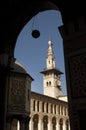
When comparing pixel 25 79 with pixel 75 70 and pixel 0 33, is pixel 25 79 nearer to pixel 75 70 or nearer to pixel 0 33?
pixel 0 33

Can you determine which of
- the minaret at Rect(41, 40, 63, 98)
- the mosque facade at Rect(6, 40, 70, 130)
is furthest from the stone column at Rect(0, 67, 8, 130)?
the minaret at Rect(41, 40, 63, 98)

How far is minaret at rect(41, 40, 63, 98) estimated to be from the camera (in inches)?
2124

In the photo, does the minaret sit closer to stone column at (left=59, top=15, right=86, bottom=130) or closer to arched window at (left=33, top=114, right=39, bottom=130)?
arched window at (left=33, top=114, right=39, bottom=130)

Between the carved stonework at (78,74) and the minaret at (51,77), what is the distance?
1939 inches

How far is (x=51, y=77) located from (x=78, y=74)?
163 ft

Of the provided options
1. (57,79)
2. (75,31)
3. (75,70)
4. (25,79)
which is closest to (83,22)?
(75,31)

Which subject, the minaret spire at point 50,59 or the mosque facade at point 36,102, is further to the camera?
the minaret spire at point 50,59

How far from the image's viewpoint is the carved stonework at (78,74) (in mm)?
4125

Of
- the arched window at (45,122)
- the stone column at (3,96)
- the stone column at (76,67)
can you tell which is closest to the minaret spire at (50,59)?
the arched window at (45,122)

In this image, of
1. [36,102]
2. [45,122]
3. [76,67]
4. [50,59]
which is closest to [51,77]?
[50,59]

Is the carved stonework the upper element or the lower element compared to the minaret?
lower

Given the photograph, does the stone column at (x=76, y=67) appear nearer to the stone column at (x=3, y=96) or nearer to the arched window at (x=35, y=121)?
the stone column at (x=3, y=96)

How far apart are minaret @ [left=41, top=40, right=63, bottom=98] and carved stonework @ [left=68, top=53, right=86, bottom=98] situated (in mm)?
49260

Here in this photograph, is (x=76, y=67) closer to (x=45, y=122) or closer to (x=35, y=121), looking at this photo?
(x=35, y=121)
